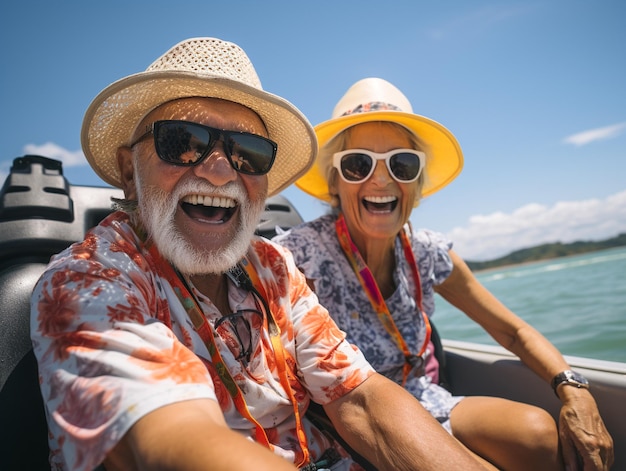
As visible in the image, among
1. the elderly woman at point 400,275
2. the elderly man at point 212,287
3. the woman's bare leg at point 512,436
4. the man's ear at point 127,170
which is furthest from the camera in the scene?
the elderly woman at point 400,275

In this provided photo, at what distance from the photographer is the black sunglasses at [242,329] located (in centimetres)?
130

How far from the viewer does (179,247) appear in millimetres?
1280

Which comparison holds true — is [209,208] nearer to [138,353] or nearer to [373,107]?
[138,353]

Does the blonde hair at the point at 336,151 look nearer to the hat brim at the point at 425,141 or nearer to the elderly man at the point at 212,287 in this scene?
the hat brim at the point at 425,141

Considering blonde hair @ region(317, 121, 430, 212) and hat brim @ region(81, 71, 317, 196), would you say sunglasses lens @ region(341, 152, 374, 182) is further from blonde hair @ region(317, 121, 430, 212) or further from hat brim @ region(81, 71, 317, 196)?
hat brim @ region(81, 71, 317, 196)

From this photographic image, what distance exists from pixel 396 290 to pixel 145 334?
1.49 metres

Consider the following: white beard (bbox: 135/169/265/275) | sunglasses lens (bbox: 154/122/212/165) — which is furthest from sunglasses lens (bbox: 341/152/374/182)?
sunglasses lens (bbox: 154/122/212/165)

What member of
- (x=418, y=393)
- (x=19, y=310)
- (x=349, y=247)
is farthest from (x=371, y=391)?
(x=19, y=310)

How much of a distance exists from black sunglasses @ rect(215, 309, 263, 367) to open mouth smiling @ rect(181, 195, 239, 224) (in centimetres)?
31

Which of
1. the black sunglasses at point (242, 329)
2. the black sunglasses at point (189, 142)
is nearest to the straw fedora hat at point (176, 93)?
the black sunglasses at point (189, 142)

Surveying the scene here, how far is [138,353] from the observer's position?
86cm

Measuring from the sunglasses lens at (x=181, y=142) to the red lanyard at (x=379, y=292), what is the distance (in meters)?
1.07

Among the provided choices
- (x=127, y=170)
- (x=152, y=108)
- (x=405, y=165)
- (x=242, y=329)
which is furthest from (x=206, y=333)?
(x=405, y=165)

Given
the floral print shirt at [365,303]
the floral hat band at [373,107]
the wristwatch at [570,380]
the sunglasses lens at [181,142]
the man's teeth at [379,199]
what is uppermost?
the floral hat band at [373,107]
